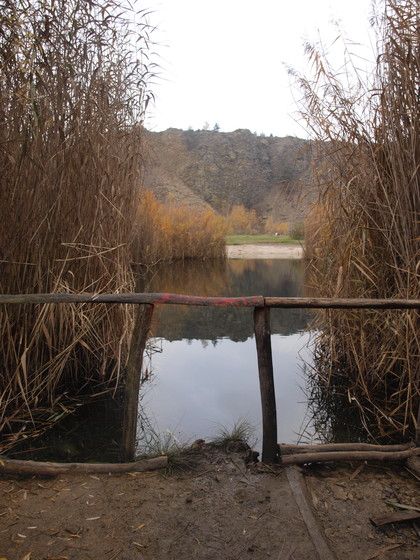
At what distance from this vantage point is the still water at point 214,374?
3083 mm

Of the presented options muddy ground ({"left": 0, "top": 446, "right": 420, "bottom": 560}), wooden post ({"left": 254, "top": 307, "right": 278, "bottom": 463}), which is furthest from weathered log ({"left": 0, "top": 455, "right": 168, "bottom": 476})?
wooden post ({"left": 254, "top": 307, "right": 278, "bottom": 463})

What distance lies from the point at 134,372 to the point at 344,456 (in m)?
1.09

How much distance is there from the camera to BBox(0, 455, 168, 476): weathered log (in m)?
1.96

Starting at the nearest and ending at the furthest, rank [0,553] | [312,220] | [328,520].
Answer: [0,553]
[328,520]
[312,220]

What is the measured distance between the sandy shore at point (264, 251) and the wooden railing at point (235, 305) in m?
14.1

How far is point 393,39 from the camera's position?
260 cm

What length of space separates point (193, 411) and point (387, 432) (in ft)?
4.45

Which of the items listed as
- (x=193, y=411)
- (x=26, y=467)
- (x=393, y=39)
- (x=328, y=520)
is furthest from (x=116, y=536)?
(x=393, y=39)

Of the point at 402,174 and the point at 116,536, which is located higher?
the point at 402,174

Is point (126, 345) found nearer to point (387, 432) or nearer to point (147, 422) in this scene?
point (147, 422)

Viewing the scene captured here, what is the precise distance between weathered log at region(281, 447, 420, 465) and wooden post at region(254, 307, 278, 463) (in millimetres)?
79

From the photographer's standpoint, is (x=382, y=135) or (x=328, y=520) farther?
(x=382, y=135)

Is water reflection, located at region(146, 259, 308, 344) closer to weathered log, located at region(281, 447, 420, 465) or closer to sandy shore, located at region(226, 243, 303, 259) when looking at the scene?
sandy shore, located at region(226, 243, 303, 259)

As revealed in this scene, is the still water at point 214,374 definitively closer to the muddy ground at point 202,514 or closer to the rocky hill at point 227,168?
the muddy ground at point 202,514
